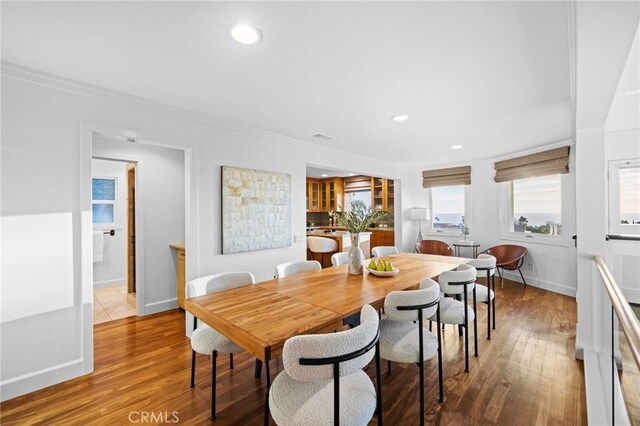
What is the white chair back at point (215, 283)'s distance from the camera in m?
2.07

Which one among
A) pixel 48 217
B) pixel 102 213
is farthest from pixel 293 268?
pixel 102 213

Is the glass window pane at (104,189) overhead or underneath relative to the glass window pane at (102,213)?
overhead

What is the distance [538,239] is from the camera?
4.66 metres

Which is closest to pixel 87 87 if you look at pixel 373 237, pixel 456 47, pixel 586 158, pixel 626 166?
pixel 456 47

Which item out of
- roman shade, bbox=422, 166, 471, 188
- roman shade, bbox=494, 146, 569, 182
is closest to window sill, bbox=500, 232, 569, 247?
roman shade, bbox=494, 146, 569, 182

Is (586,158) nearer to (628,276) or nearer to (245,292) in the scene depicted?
(628,276)

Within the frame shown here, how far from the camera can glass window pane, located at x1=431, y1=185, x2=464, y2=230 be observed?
5953 mm

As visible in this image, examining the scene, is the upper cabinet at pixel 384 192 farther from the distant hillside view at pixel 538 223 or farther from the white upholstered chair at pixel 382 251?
the white upholstered chair at pixel 382 251

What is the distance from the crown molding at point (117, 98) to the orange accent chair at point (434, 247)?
A: 11.9 feet

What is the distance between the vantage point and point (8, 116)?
6.49ft

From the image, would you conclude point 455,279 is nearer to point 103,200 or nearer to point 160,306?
point 160,306

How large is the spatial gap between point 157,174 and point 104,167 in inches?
78.0

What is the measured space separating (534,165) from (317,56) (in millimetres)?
4396

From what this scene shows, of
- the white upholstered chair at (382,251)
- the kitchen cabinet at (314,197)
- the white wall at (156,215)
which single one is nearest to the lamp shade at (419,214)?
the white upholstered chair at (382,251)
